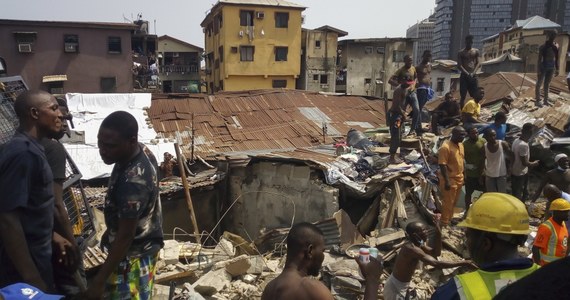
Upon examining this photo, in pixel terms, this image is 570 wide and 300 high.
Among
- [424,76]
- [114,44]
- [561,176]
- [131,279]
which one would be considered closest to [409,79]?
[424,76]

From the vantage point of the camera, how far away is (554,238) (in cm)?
462

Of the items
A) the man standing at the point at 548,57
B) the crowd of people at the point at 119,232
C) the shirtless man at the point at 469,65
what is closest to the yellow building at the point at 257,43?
the shirtless man at the point at 469,65

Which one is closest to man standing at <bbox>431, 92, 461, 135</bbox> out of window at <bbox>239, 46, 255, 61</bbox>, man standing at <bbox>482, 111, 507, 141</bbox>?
man standing at <bbox>482, 111, 507, 141</bbox>

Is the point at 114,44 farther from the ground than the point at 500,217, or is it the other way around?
the point at 114,44

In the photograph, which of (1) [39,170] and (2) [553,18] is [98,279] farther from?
(2) [553,18]

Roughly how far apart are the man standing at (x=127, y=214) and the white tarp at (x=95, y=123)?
9.91 meters

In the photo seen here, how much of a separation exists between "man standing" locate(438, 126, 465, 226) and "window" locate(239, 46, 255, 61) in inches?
1065

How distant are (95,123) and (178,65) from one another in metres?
22.1

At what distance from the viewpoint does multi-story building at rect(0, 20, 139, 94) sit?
80.3 feet

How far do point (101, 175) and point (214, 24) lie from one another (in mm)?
25854

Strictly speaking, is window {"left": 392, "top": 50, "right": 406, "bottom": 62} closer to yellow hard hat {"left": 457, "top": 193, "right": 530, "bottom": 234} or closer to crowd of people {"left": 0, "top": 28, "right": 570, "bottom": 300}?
crowd of people {"left": 0, "top": 28, "right": 570, "bottom": 300}

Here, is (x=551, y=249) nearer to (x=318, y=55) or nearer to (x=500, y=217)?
(x=500, y=217)

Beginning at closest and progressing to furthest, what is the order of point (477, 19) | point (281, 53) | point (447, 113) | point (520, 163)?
1. point (520, 163)
2. point (447, 113)
3. point (281, 53)
4. point (477, 19)

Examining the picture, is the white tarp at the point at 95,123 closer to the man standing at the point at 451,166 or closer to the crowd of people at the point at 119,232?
the man standing at the point at 451,166
